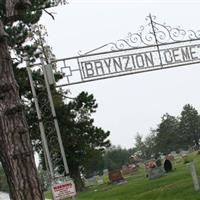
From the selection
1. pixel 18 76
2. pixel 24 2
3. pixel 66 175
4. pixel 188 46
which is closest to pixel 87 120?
pixel 18 76

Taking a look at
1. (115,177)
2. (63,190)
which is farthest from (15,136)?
(115,177)

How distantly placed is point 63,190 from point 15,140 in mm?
3785

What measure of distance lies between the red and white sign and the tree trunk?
3595mm

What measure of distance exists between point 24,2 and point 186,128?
96764 mm

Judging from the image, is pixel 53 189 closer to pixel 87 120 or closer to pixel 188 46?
pixel 188 46

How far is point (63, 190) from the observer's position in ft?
26.7

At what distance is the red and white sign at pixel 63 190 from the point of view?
8125mm

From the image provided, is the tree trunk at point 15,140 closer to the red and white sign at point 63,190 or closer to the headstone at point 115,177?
the red and white sign at point 63,190

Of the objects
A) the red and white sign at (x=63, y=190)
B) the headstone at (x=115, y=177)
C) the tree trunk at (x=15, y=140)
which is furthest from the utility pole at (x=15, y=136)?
the headstone at (x=115, y=177)

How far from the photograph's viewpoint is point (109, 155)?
329 feet

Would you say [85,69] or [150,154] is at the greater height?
[85,69]

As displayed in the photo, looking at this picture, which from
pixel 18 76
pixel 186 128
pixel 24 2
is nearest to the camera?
pixel 24 2

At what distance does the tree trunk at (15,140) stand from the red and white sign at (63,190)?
3595 mm

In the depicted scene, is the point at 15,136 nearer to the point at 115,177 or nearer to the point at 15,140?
the point at 15,140
